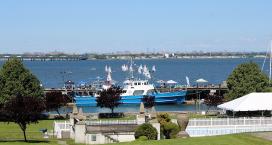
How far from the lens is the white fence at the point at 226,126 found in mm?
52438

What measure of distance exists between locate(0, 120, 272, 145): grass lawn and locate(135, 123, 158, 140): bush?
4.90m

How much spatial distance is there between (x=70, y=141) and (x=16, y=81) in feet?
80.1

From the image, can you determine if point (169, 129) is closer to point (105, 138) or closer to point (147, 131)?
point (147, 131)

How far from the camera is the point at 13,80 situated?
71625 millimetres

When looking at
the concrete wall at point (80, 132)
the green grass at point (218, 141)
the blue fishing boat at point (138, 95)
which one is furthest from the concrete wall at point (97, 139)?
the blue fishing boat at point (138, 95)

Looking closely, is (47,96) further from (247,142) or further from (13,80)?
(247,142)

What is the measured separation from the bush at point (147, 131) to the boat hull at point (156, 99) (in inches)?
2710

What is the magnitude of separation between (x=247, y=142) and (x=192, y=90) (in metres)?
89.9

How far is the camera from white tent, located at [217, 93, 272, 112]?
199 ft

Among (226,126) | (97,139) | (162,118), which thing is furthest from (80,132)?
(226,126)

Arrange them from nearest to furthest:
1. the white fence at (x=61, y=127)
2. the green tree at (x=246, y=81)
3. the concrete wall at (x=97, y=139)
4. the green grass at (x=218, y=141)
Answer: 1. the green grass at (x=218, y=141)
2. the concrete wall at (x=97, y=139)
3. the white fence at (x=61, y=127)
4. the green tree at (x=246, y=81)

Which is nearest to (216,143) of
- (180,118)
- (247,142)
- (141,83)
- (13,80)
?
(247,142)

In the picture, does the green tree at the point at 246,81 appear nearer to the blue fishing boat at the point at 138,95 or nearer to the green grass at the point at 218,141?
the green grass at the point at 218,141

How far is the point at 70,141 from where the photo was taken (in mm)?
48469
